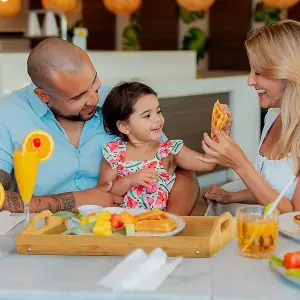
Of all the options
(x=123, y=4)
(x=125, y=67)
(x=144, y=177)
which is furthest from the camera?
(x=123, y=4)

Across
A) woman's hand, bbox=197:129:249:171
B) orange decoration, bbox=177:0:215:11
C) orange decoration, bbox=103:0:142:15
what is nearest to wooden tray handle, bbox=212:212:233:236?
woman's hand, bbox=197:129:249:171

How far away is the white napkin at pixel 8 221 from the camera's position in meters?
1.95

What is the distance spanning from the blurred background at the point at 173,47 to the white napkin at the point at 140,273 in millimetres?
3604

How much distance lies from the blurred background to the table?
348 cm

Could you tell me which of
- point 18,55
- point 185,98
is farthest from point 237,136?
point 18,55

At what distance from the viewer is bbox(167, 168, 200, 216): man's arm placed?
267 centimetres

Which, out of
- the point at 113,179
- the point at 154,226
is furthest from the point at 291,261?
the point at 113,179

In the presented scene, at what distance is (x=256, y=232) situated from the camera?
5.24ft

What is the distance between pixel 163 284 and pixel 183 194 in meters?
1.27

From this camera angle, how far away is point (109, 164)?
107 inches

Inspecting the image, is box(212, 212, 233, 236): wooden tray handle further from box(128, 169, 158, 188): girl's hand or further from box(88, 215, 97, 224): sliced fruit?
box(128, 169, 158, 188): girl's hand

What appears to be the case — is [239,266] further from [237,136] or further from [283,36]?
[237,136]

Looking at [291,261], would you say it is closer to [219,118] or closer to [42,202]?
[219,118]

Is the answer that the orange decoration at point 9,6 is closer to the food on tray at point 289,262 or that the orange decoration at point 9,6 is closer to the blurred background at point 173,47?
the blurred background at point 173,47
